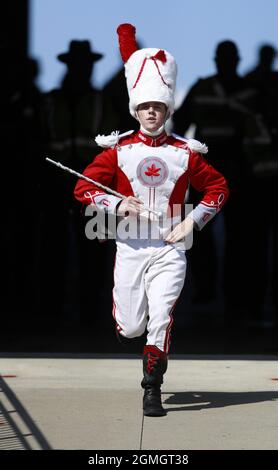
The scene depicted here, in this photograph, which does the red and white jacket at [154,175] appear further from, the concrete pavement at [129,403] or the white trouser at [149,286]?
the concrete pavement at [129,403]

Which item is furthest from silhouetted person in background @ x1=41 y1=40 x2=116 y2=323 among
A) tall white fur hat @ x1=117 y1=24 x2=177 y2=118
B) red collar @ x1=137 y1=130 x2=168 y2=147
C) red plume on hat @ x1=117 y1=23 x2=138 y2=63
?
red collar @ x1=137 y1=130 x2=168 y2=147

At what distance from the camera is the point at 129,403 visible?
23.6 ft

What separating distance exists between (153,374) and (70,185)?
3234 mm

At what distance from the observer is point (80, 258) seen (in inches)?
404

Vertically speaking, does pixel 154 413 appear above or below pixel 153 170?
below

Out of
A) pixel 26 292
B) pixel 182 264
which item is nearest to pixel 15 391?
pixel 182 264

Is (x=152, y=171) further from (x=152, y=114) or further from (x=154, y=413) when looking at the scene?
(x=154, y=413)

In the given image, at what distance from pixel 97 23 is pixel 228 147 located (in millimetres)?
1301

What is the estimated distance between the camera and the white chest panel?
6.98 m

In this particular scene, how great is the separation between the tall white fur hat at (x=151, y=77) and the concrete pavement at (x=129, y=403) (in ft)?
5.03

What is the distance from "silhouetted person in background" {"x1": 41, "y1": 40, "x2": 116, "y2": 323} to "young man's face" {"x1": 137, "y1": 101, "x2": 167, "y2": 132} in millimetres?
2671

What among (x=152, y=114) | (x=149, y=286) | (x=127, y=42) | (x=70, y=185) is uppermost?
(x=127, y=42)

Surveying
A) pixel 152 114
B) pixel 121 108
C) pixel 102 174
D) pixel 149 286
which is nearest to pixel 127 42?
pixel 152 114

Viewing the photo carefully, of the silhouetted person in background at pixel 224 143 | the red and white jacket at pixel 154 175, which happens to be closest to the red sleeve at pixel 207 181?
the red and white jacket at pixel 154 175
